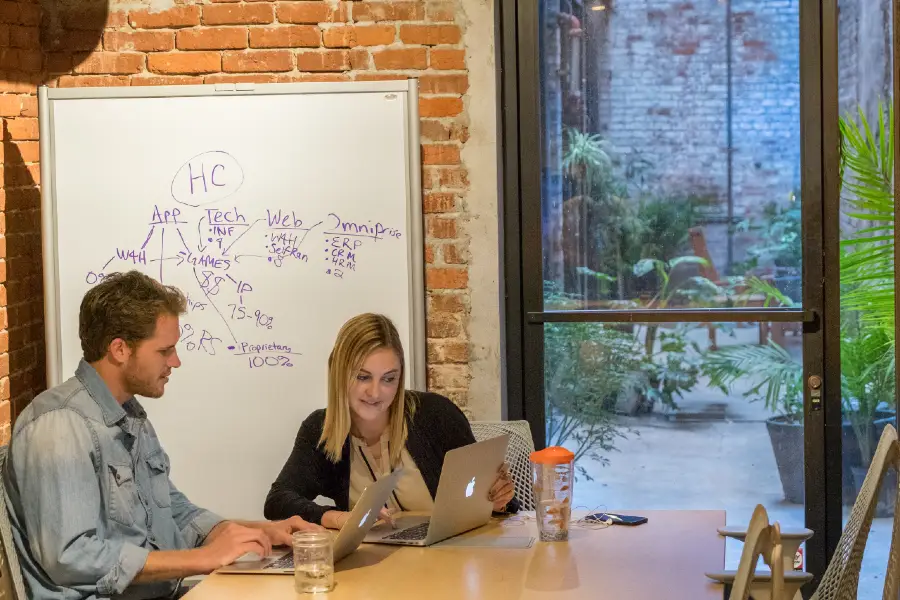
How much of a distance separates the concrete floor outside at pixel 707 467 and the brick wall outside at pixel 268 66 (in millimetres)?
712

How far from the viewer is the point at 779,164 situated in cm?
404

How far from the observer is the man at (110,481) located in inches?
97.0

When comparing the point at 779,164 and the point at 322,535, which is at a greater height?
the point at 779,164

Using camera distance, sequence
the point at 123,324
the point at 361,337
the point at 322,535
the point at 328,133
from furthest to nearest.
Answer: the point at 328,133 < the point at 361,337 < the point at 123,324 < the point at 322,535

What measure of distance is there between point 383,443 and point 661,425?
133cm

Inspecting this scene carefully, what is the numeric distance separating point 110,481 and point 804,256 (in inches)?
101

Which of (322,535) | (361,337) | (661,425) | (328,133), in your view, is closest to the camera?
(322,535)

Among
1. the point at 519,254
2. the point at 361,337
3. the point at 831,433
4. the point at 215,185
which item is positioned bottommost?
the point at 831,433

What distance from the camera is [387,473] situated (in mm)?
3213

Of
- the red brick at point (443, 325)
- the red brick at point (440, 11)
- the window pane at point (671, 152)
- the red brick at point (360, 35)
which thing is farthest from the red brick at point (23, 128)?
the window pane at point (671, 152)

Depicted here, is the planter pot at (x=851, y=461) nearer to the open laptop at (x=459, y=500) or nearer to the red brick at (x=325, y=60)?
the open laptop at (x=459, y=500)

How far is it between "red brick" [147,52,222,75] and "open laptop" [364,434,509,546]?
6.42 feet

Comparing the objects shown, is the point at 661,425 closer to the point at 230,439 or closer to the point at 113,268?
the point at 230,439

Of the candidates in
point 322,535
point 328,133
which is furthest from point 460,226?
point 322,535
